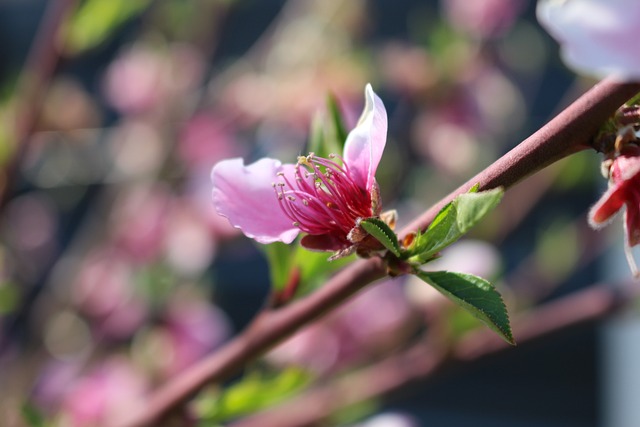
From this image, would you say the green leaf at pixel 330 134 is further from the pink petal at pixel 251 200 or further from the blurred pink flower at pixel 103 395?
the blurred pink flower at pixel 103 395

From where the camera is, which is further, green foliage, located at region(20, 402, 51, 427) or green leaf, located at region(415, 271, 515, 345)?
green foliage, located at region(20, 402, 51, 427)

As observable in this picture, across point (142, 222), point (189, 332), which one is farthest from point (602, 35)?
point (142, 222)

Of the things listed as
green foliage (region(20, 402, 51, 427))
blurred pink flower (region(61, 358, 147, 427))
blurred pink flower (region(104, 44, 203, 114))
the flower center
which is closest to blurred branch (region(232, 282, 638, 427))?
blurred pink flower (region(61, 358, 147, 427))

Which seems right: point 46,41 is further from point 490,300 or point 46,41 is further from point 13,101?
point 490,300

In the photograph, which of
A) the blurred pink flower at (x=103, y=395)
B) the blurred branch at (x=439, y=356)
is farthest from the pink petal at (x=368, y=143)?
the blurred pink flower at (x=103, y=395)

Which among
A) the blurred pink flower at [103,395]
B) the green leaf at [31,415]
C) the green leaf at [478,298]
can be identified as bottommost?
the green leaf at [478,298]

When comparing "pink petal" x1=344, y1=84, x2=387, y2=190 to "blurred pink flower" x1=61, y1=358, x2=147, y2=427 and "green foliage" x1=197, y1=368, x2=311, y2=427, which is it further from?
"blurred pink flower" x1=61, y1=358, x2=147, y2=427
